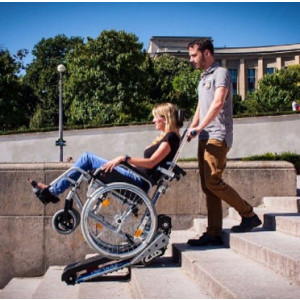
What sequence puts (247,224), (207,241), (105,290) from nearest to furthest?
(105,290), (247,224), (207,241)

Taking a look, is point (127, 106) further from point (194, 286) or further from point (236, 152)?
point (194, 286)

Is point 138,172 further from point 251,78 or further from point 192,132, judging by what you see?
point 251,78

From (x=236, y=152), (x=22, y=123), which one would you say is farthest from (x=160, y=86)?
(x=236, y=152)

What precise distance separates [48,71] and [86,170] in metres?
48.9

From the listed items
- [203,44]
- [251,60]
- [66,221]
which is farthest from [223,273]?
[251,60]

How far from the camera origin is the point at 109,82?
3891cm

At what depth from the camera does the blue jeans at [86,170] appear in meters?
4.71

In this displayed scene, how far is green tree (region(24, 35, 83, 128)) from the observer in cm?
4978

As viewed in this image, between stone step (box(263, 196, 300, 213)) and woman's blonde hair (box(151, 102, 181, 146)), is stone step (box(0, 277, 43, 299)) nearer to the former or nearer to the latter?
woman's blonde hair (box(151, 102, 181, 146))

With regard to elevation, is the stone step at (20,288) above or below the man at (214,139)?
below

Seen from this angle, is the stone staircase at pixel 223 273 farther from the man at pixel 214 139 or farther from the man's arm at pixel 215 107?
the man's arm at pixel 215 107

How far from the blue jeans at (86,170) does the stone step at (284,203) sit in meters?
2.52

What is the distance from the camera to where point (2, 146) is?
33531 millimetres

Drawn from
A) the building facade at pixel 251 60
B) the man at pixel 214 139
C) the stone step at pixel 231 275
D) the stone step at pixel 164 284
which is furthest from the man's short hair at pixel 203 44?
the building facade at pixel 251 60
